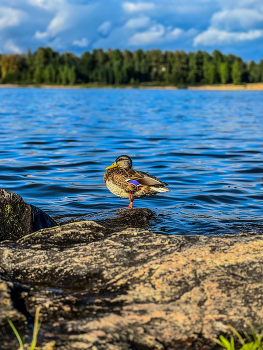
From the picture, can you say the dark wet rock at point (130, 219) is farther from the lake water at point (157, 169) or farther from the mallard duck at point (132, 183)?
the mallard duck at point (132, 183)

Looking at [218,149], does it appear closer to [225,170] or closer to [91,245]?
[225,170]

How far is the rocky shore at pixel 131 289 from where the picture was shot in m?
2.99

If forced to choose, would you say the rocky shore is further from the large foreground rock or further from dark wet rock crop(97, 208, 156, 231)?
dark wet rock crop(97, 208, 156, 231)

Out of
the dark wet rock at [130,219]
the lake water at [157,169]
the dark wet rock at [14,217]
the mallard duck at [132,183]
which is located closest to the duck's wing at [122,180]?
the mallard duck at [132,183]

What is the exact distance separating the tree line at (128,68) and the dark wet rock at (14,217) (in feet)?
498

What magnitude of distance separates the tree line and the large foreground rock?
503 ft

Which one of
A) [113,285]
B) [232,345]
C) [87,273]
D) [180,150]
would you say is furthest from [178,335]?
[180,150]

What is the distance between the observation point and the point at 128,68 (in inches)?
6491

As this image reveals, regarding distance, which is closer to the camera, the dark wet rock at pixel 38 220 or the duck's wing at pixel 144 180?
the dark wet rock at pixel 38 220

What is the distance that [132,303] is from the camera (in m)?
3.34

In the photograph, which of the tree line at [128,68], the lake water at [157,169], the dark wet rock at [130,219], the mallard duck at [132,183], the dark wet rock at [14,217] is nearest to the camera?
the dark wet rock at [14,217]

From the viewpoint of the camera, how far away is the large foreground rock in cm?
300

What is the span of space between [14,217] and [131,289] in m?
2.57

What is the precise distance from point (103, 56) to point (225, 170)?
185271mm
